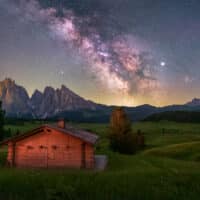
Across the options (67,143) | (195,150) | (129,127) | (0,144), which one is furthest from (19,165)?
(195,150)

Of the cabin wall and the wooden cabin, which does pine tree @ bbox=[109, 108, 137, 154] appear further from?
the cabin wall

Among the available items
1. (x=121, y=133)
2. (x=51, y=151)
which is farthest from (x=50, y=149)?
(x=121, y=133)

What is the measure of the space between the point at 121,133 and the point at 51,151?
18412mm

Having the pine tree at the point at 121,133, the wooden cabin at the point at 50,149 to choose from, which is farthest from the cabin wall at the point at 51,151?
the pine tree at the point at 121,133

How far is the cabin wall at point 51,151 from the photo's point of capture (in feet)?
124

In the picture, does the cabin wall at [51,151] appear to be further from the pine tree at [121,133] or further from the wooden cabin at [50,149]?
the pine tree at [121,133]

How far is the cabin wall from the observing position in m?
37.9

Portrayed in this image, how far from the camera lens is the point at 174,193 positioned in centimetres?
1140

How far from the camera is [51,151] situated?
38.2 meters

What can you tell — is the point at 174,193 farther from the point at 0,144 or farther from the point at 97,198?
the point at 0,144

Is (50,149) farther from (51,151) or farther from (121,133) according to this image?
(121,133)

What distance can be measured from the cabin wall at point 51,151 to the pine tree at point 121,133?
16.4 metres

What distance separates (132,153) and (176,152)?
8.46 m

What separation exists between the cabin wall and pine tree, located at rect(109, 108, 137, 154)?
647 inches
